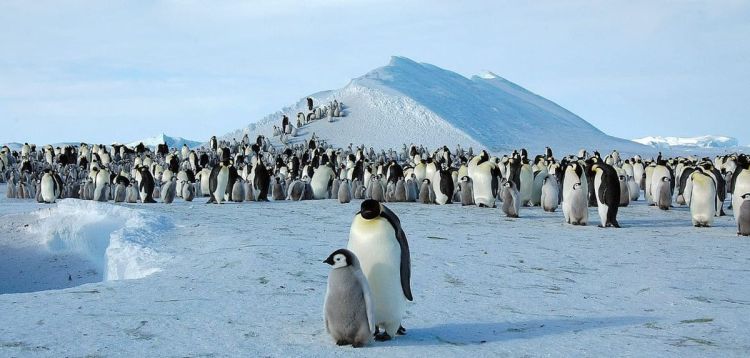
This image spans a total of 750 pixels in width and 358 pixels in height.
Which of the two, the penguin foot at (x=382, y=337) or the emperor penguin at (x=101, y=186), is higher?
the emperor penguin at (x=101, y=186)

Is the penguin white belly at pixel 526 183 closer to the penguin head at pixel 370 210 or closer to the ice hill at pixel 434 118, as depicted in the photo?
the penguin head at pixel 370 210

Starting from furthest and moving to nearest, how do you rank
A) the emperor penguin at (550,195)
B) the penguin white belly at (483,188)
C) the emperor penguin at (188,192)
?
the emperor penguin at (188,192)
the penguin white belly at (483,188)
the emperor penguin at (550,195)

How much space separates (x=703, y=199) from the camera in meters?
11.5

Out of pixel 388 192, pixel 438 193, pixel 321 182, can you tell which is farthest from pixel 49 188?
pixel 438 193

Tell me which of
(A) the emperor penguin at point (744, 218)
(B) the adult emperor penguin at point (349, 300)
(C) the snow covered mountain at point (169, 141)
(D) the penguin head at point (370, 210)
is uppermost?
(C) the snow covered mountain at point (169, 141)

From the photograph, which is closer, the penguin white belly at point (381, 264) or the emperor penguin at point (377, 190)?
the penguin white belly at point (381, 264)

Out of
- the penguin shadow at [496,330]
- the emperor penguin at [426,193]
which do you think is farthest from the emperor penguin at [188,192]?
the penguin shadow at [496,330]

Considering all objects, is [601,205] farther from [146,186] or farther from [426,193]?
[146,186]

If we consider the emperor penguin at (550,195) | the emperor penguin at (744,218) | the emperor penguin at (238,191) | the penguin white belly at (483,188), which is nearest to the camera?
the emperor penguin at (744,218)

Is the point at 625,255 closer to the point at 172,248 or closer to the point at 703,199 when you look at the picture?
the point at 703,199

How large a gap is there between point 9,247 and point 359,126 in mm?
32071

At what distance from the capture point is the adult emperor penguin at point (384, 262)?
4941mm

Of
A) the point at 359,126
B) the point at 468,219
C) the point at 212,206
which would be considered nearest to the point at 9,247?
the point at 212,206

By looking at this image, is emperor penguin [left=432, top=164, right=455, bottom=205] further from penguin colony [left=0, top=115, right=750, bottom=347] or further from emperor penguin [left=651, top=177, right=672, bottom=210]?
emperor penguin [left=651, top=177, right=672, bottom=210]
